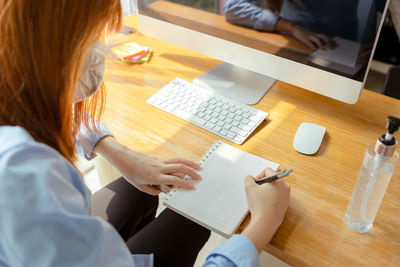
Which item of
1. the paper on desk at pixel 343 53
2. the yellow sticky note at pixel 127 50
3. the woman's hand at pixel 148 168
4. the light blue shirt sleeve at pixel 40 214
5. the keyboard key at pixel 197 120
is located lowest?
the woman's hand at pixel 148 168

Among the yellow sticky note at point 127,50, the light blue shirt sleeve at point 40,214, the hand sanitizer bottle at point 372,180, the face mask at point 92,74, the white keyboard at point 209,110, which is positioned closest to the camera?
the light blue shirt sleeve at point 40,214

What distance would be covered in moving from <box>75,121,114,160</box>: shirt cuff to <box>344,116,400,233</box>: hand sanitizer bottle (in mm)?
559

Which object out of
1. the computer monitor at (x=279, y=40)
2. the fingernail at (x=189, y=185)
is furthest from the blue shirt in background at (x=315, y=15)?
the fingernail at (x=189, y=185)

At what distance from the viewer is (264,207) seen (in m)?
0.66

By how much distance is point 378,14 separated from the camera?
2.32 feet

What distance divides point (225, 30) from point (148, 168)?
1.45 ft

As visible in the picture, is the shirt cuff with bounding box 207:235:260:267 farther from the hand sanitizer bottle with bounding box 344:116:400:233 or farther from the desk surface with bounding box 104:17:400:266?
the hand sanitizer bottle with bounding box 344:116:400:233

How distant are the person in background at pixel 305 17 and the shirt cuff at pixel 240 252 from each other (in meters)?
0.47

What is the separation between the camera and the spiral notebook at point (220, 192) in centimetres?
67

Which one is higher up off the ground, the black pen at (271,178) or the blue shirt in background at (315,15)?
the blue shirt in background at (315,15)

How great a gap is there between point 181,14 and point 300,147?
52 cm

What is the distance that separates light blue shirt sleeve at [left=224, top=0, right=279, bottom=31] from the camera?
2.77 feet

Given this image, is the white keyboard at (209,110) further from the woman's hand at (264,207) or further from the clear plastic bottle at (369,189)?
the clear plastic bottle at (369,189)

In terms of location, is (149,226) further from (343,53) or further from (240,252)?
(343,53)
